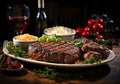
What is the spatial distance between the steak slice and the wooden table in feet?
0.19

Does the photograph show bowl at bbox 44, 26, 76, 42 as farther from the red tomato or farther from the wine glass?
the wine glass

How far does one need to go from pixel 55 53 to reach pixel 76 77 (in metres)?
0.16

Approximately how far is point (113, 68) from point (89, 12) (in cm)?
246

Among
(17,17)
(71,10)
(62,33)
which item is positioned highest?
(17,17)

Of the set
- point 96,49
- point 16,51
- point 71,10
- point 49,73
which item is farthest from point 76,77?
point 71,10

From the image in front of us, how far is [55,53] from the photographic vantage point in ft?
4.62

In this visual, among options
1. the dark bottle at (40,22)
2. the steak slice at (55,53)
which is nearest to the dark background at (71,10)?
the dark bottle at (40,22)

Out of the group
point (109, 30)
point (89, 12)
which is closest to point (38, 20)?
point (109, 30)

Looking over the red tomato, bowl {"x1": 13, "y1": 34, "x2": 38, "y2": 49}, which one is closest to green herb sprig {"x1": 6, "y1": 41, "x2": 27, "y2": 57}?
bowl {"x1": 13, "y1": 34, "x2": 38, "y2": 49}

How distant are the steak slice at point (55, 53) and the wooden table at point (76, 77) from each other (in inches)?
2.3

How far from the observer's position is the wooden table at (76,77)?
129 cm

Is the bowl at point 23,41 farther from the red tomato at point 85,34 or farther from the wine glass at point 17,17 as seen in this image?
the red tomato at point 85,34

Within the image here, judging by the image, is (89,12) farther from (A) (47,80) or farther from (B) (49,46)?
(A) (47,80)

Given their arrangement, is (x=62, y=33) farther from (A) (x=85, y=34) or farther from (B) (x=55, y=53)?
(B) (x=55, y=53)
